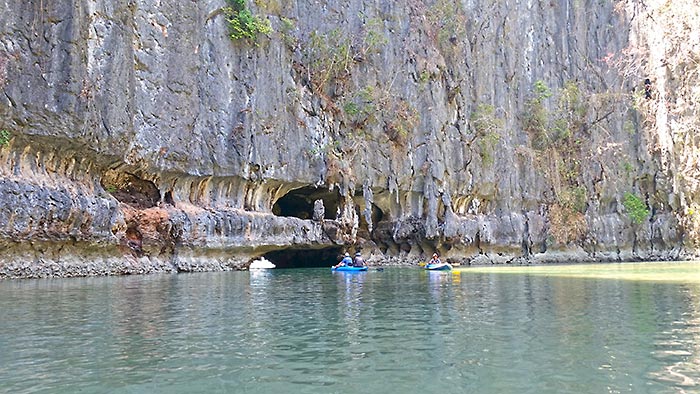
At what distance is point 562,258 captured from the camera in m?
44.8

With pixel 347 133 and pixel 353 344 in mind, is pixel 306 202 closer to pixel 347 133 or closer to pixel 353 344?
pixel 347 133

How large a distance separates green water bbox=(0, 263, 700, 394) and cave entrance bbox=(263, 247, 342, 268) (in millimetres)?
24669

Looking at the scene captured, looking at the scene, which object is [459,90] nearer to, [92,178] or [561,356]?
[92,178]

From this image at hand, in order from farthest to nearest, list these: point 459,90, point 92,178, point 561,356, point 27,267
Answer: point 459,90 → point 92,178 → point 27,267 → point 561,356

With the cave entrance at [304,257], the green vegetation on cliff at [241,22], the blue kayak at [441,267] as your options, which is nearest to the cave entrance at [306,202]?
the cave entrance at [304,257]

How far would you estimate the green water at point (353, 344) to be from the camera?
5246 millimetres

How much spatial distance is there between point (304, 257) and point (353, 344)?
31.9 metres

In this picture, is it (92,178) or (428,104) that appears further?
(428,104)

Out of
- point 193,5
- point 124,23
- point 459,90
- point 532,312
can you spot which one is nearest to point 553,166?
point 459,90

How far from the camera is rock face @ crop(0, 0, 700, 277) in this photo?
20.6 meters

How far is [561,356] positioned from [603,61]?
54.2 m

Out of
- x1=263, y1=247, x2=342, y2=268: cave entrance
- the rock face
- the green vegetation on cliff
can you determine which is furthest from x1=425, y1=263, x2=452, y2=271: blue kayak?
the green vegetation on cliff

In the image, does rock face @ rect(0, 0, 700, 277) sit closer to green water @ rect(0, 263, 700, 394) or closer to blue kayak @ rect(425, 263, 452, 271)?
blue kayak @ rect(425, 263, 452, 271)

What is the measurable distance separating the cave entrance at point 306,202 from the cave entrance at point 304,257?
8.18 feet
